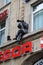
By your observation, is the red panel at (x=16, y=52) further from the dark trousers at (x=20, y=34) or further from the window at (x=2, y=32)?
the window at (x=2, y=32)

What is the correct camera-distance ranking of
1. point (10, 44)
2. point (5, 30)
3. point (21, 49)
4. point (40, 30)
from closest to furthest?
point (40, 30) → point (21, 49) → point (10, 44) → point (5, 30)

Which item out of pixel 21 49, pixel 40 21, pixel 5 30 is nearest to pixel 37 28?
pixel 40 21

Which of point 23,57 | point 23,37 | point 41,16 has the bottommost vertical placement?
point 23,57

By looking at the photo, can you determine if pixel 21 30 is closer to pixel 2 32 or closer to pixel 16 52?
pixel 16 52

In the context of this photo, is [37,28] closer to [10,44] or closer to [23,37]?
[23,37]

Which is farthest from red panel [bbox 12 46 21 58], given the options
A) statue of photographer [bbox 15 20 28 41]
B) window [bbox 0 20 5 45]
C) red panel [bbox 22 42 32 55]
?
window [bbox 0 20 5 45]

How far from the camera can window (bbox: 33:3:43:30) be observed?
16348 millimetres

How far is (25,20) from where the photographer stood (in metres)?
17.1

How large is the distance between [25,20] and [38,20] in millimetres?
907

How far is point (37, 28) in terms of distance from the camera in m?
16.4

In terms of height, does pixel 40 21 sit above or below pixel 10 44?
above

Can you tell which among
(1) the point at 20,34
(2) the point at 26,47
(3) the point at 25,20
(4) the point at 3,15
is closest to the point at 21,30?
(1) the point at 20,34

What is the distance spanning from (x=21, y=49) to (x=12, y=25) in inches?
99.4

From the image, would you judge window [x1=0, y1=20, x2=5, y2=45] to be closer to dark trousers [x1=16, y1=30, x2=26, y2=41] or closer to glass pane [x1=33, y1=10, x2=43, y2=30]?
dark trousers [x1=16, y1=30, x2=26, y2=41]
